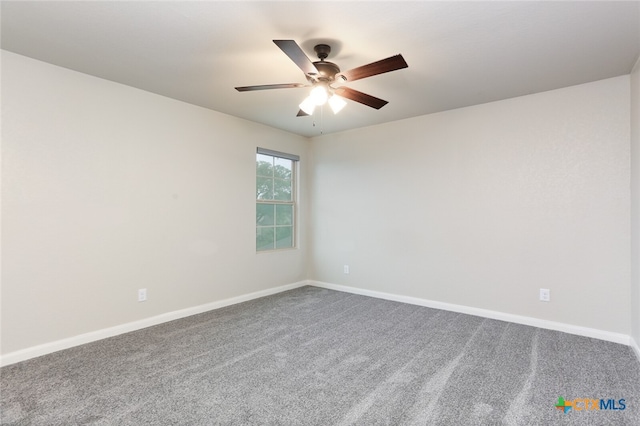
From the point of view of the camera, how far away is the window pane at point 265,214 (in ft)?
14.2

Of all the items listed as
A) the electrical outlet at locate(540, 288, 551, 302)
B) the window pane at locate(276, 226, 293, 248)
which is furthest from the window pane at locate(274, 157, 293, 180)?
the electrical outlet at locate(540, 288, 551, 302)

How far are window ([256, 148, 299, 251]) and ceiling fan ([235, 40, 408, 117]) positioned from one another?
2.01 meters

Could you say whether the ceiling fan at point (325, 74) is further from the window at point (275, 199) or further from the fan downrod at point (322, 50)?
the window at point (275, 199)

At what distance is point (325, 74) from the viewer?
2275 millimetres

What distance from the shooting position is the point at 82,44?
227cm

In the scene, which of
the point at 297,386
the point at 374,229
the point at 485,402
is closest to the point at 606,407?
the point at 485,402

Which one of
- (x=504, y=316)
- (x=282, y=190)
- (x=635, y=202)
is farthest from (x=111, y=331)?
(x=635, y=202)

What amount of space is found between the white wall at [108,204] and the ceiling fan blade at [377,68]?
2061mm

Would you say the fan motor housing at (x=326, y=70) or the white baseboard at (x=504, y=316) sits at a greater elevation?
the fan motor housing at (x=326, y=70)

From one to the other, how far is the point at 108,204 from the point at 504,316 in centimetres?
397

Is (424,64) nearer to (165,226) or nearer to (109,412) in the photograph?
(165,226)

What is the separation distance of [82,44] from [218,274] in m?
2.47

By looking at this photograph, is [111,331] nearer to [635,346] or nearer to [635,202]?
[635,346]

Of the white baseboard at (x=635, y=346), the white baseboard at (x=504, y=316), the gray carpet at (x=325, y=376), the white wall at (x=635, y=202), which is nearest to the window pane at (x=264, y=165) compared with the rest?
the white baseboard at (x=504, y=316)
